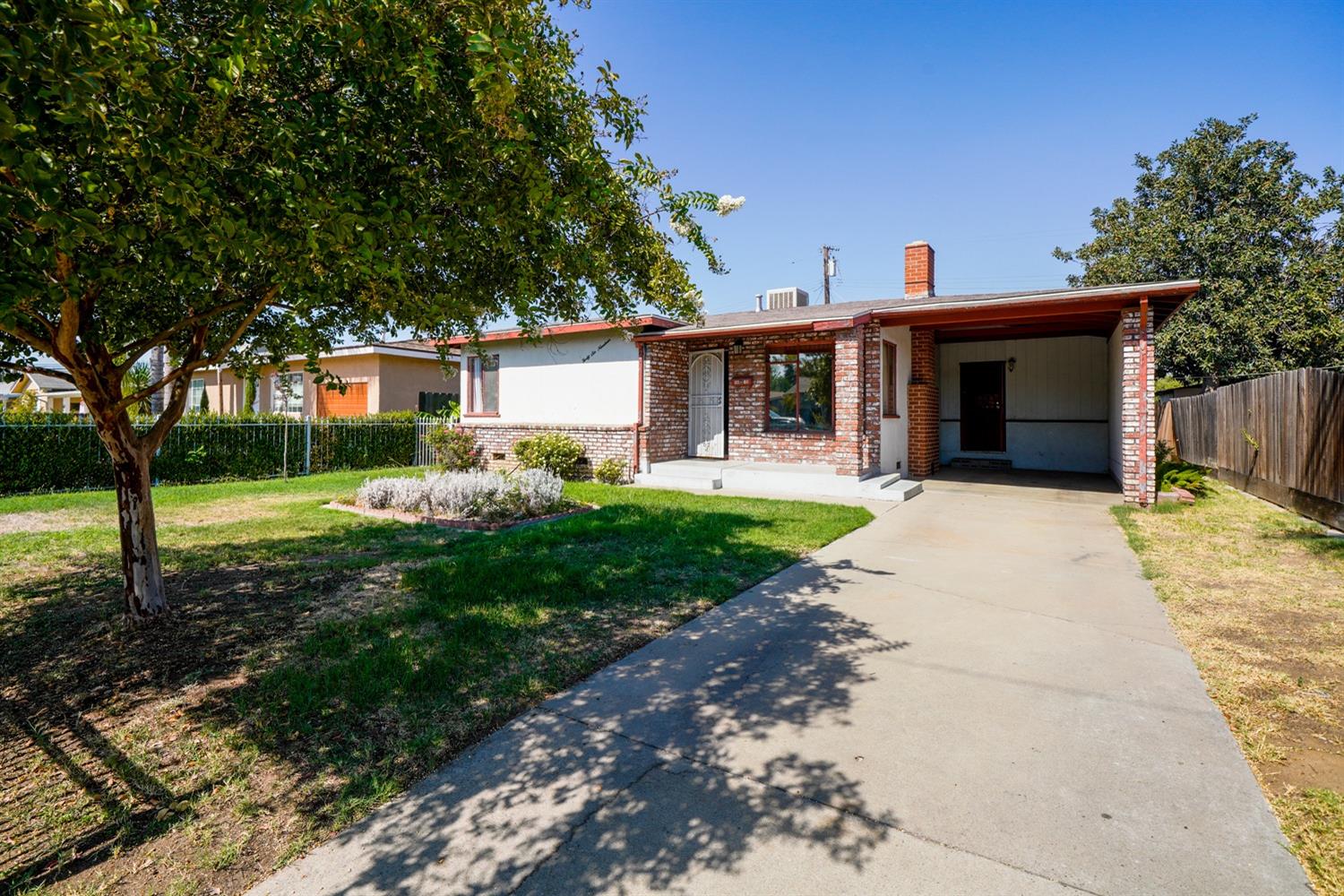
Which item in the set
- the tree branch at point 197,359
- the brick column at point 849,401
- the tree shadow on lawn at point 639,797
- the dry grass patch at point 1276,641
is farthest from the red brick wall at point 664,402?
the tree shadow on lawn at point 639,797

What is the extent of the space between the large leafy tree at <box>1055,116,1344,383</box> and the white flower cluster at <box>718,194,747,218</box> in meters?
22.2

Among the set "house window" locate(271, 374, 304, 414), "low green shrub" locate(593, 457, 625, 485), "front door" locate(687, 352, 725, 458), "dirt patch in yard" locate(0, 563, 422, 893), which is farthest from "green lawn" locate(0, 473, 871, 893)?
"house window" locate(271, 374, 304, 414)

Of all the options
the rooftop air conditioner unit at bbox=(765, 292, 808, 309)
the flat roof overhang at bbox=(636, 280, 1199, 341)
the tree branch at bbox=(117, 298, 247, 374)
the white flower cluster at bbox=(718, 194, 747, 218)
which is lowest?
the tree branch at bbox=(117, 298, 247, 374)

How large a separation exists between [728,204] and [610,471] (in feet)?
28.6

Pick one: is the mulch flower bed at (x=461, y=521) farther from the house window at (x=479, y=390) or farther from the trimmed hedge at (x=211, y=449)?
the house window at (x=479, y=390)

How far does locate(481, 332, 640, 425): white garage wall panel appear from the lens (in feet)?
44.8

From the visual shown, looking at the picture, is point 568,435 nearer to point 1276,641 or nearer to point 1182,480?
point 1182,480

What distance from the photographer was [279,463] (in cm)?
1454

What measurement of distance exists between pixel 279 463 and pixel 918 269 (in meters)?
16.0

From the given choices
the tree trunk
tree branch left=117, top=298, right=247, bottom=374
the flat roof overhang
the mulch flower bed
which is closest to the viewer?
tree branch left=117, top=298, right=247, bottom=374

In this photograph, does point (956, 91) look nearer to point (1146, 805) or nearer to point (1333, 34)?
point (1333, 34)

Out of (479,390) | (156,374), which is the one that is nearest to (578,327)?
(479,390)

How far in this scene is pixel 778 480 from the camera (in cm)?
1167

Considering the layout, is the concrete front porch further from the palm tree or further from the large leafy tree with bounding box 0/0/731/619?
the palm tree
